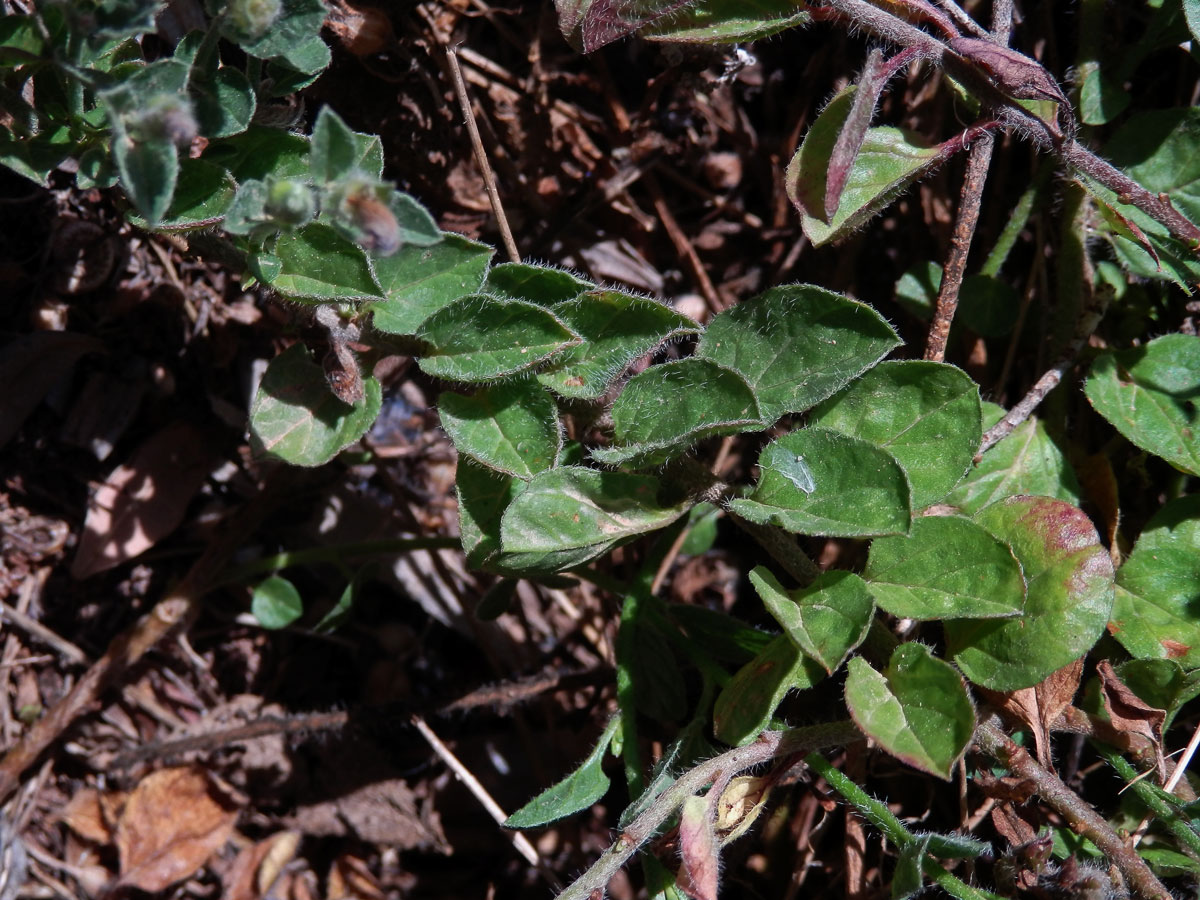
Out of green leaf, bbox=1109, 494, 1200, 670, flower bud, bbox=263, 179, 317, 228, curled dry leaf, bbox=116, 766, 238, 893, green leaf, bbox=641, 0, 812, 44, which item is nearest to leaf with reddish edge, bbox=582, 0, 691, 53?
green leaf, bbox=641, 0, 812, 44

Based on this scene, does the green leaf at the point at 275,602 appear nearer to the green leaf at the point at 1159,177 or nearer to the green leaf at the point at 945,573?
the green leaf at the point at 945,573

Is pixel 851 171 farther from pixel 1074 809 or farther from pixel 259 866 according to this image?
pixel 259 866

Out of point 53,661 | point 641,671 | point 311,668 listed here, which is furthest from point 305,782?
point 641,671

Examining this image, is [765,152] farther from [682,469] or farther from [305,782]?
[305,782]

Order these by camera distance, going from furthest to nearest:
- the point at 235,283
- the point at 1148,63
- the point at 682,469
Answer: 1. the point at 235,283
2. the point at 1148,63
3. the point at 682,469

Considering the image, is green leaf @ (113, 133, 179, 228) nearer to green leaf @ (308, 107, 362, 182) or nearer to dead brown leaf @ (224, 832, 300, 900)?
green leaf @ (308, 107, 362, 182)

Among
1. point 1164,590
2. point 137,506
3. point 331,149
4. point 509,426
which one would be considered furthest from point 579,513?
point 137,506

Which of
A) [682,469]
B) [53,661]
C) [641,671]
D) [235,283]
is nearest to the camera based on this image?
[682,469]
